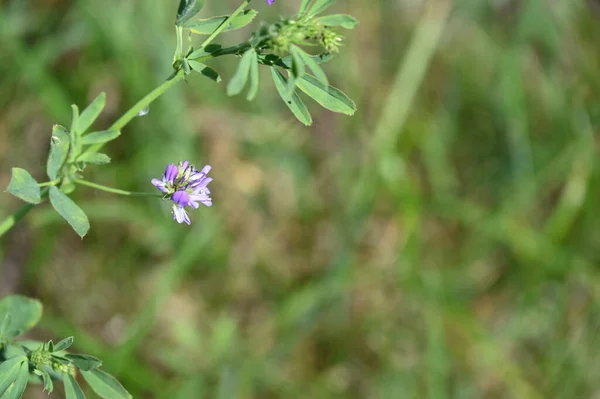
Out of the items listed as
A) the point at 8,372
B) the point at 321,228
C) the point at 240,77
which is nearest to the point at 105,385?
the point at 8,372

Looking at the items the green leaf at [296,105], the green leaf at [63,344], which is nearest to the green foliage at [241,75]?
the green leaf at [296,105]

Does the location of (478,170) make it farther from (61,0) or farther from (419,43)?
(61,0)

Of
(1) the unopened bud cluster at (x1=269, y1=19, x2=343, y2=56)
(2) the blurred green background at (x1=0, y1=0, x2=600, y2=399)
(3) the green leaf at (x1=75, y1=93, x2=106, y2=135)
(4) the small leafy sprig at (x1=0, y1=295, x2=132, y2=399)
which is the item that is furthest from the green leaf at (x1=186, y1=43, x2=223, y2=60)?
(2) the blurred green background at (x1=0, y1=0, x2=600, y2=399)

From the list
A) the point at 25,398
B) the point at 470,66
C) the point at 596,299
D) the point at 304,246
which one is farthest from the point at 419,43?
the point at 25,398

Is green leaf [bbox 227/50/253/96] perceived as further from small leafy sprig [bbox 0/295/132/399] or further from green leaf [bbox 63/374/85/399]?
green leaf [bbox 63/374/85/399]

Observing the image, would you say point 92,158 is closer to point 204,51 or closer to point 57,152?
point 57,152

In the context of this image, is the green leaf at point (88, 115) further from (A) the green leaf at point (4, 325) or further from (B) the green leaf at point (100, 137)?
(A) the green leaf at point (4, 325)

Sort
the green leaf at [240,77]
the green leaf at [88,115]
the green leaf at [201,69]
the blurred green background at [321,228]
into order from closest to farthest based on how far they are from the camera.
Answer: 1. the green leaf at [240,77]
2. the green leaf at [201,69]
3. the green leaf at [88,115]
4. the blurred green background at [321,228]
